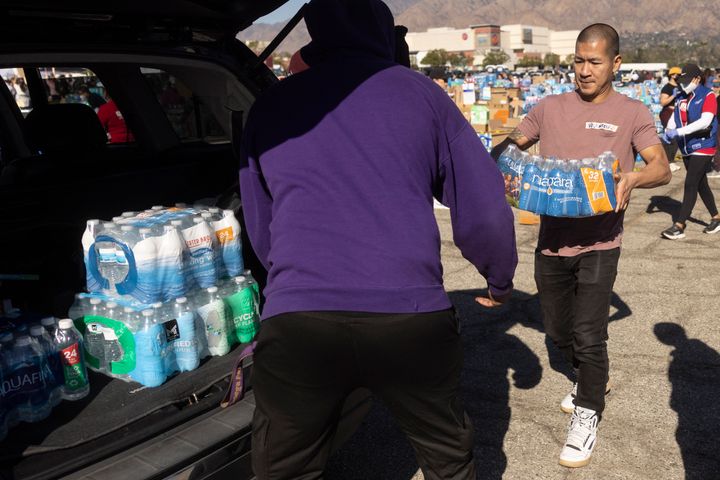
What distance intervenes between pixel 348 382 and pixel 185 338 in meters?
1.44

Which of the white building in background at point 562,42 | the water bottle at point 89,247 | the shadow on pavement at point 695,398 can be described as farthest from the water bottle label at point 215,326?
the white building in background at point 562,42

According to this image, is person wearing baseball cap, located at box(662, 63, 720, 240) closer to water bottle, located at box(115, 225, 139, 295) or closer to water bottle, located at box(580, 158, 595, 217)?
water bottle, located at box(580, 158, 595, 217)

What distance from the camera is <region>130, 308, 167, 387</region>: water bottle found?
3.12 m

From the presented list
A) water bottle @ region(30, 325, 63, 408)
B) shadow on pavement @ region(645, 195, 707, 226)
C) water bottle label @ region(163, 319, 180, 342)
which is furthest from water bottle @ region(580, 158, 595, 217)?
shadow on pavement @ region(645, 195, 707, 226)

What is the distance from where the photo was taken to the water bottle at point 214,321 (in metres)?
3.37

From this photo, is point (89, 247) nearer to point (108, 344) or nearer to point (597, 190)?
Answer: point (108, 344)

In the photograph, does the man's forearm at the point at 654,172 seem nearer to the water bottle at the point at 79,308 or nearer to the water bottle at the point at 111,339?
the water bottle at the point at 111,339

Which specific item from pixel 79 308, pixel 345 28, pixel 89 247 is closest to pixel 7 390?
pixel 79 308

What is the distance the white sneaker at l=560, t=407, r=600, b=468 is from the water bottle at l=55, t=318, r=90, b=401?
7.48 feet

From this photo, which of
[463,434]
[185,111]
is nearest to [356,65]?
[463,434]

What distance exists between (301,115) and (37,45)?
1628 mm

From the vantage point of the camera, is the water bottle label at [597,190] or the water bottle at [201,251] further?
the water bottle at [201,251]

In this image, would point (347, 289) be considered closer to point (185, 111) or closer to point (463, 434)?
point (463, 434)

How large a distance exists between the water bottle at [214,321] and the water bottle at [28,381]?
2.36 ft
